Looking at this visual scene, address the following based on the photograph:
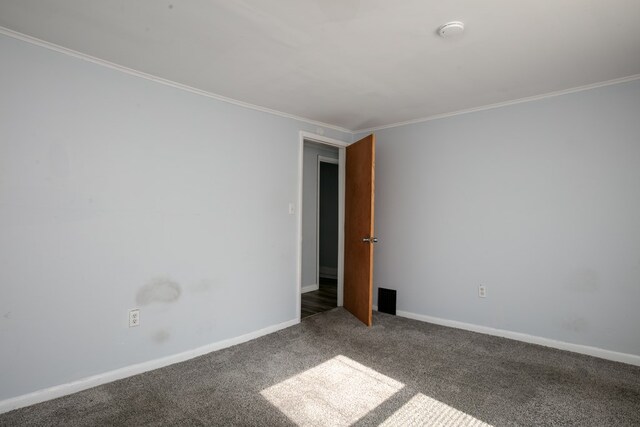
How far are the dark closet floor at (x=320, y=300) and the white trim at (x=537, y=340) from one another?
3.29ft

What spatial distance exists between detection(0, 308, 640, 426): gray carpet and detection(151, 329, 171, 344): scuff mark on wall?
213 mm

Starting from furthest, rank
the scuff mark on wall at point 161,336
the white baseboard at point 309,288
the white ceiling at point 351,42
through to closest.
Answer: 1. the white baseboard at point 309,288
2. the scuff mark on wall at point 161,336
3. the white ceiling at point 351,42

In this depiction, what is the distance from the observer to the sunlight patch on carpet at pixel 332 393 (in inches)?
78.6

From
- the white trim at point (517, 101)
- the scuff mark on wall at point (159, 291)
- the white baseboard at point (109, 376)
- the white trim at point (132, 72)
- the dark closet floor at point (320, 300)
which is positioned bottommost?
the dark closet floor at point (320, 300)

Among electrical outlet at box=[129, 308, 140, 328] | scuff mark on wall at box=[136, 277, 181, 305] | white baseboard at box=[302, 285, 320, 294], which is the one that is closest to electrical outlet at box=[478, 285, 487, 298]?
white baseboard at box=[302, 285, 320, 294]

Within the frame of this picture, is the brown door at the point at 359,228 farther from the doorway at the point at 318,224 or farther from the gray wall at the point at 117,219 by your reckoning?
the gray wall at the point at 117,219

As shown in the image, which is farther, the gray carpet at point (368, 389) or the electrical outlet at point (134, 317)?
the electrical outlet at point (134, 317)

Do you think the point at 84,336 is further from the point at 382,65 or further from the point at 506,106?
the point at 506,106

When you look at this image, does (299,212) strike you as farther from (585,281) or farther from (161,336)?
(585,281)

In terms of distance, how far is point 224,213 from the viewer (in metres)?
3.08

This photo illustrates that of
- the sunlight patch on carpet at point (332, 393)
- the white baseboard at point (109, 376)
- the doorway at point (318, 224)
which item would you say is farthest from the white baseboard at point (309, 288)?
the sunlight patch on carpet at point (332, 393)

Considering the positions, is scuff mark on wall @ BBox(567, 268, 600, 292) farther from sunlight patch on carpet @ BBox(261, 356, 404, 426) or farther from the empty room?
sunlight patch on carpet @ BBox(261, 356, 404, 426)

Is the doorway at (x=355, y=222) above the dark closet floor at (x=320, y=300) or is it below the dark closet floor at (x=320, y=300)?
above

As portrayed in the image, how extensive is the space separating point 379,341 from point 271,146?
2162mm
